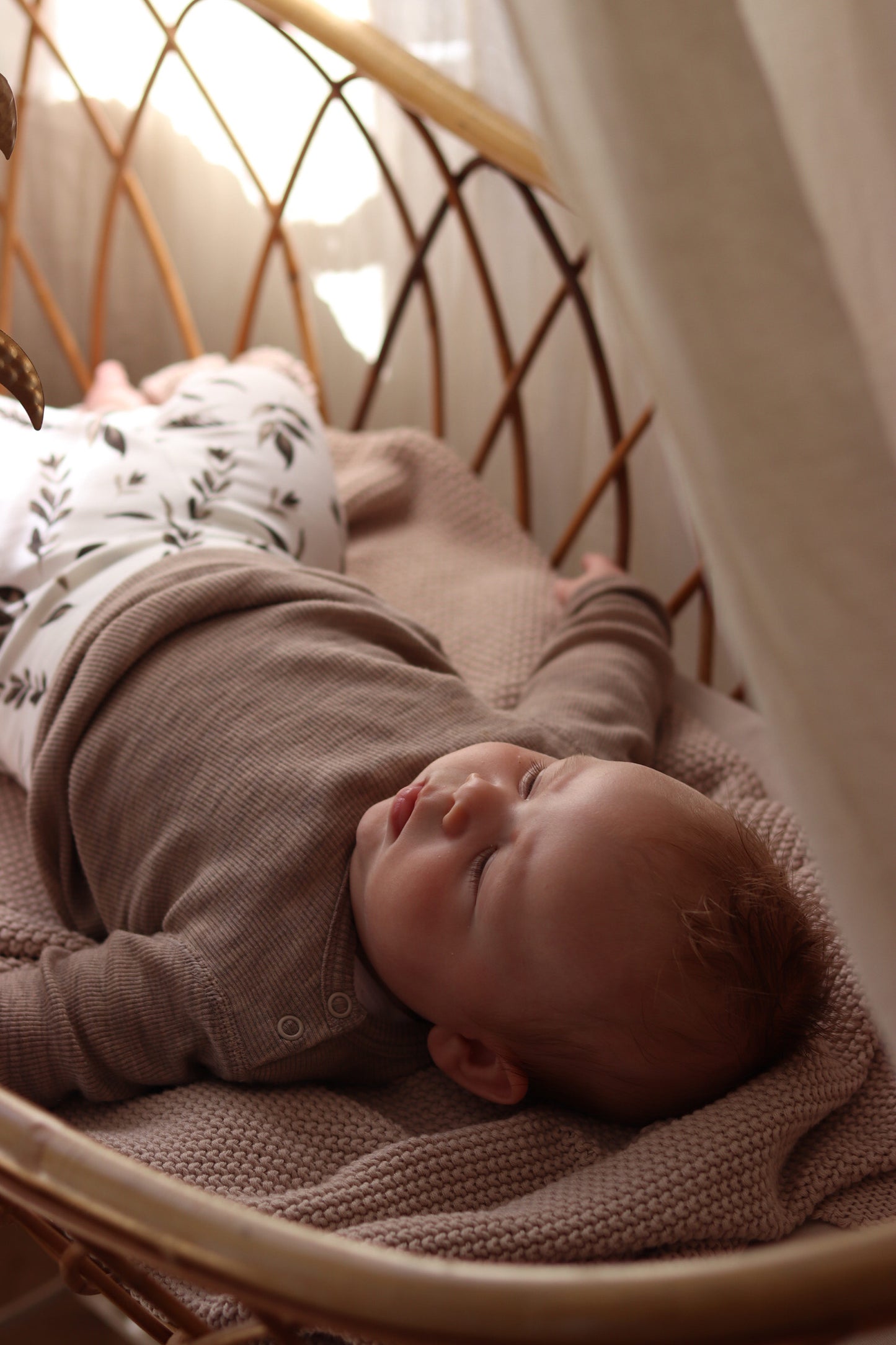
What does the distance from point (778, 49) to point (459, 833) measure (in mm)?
433

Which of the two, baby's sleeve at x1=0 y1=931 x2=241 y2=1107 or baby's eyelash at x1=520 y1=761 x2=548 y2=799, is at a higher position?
baby's eyelash at x1=520 y1=761 x2=548 y2=799

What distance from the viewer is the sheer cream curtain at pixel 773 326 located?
33 centimetres

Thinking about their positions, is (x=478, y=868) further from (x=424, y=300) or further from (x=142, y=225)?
(x=142, y=225)

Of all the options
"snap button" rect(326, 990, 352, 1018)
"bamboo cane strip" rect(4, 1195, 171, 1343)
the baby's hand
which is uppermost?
"bamboo cane strip" rect(4, 1195, 171, 1343)

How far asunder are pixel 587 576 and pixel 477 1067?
0.58m

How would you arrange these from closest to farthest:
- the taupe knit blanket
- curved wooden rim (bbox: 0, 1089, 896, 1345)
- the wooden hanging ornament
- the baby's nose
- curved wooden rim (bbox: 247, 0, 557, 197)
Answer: curved wooden rim (bbox: 0, 1089, 896, 1345) < the wooden hanging ornament < the taupe knit blanket < the baby's nose < curved wooden rim (bbox: 247, 0, 557, 197)

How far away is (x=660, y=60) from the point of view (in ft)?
1.07

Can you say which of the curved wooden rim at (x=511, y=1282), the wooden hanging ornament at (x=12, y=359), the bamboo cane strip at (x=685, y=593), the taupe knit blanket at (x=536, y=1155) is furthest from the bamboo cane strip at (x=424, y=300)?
the curved wooden rim at (x=511, y=1282)

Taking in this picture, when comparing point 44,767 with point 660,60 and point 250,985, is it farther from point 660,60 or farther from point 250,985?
point 660,60

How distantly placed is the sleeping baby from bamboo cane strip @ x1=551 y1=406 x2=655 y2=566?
25 cm

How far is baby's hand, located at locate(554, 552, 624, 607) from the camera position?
113 cm

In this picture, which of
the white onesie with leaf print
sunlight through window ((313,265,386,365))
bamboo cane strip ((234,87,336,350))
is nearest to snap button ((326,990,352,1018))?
the white onesie with leaf print

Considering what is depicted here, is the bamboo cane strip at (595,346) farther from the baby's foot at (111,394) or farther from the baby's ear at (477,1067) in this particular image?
the baby's ear at (477,1067)

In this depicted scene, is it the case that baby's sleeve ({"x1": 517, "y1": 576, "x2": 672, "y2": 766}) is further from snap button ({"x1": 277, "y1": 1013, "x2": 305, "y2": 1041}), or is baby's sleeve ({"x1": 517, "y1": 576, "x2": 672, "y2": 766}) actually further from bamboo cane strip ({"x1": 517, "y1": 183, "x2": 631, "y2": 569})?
snap button ({"x1": 277, "y1": 1013, "x2": 305, "y2": 1041})
